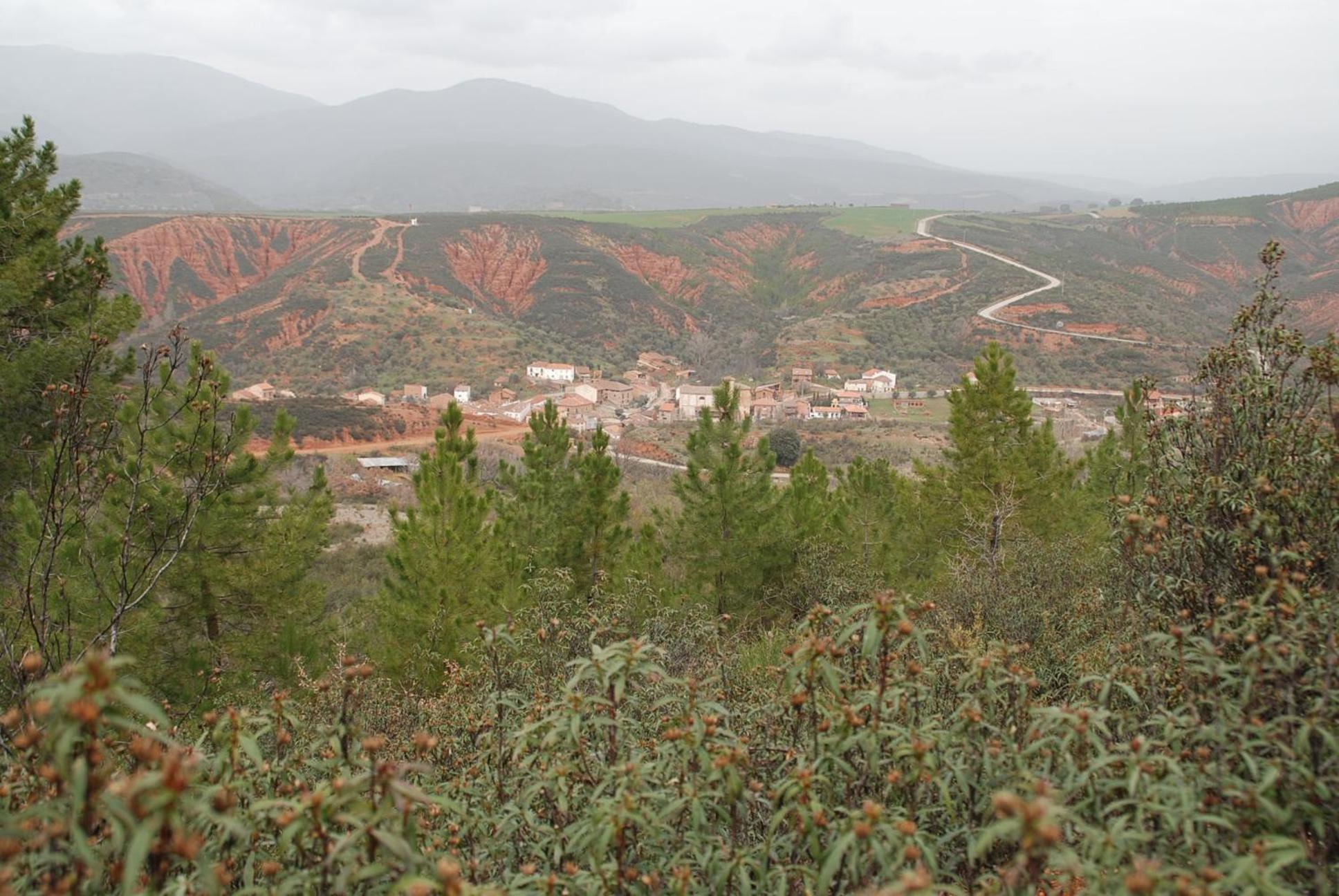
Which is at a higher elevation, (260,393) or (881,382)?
(260,393)

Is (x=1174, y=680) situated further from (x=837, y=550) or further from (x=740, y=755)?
(x=837, y=550)

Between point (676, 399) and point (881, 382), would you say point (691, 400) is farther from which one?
point (881, 382)

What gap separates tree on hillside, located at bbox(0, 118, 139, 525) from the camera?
27.1ft

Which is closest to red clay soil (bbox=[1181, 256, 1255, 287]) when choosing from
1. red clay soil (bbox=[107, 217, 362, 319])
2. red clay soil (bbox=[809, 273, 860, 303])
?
red clay soil (bbox=[809, 273, 860, 303])

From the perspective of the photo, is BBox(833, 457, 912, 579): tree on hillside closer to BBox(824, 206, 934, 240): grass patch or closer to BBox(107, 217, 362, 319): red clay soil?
BBox(107, 217, 362, 319): red clay soil

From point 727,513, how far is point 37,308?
30.7 feet

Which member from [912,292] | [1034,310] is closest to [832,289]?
[912,292]

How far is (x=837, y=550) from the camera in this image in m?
11.7

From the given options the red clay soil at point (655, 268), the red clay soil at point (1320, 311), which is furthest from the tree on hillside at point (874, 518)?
the red clay soil at point (655, 268)

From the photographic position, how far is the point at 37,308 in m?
8.91

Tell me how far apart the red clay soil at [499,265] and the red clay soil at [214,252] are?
40.9ft

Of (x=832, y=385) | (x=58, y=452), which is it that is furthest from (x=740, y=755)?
(x=832, y=385)

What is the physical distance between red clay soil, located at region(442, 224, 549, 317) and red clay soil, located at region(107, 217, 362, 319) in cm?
1247

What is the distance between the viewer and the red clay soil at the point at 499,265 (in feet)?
256
